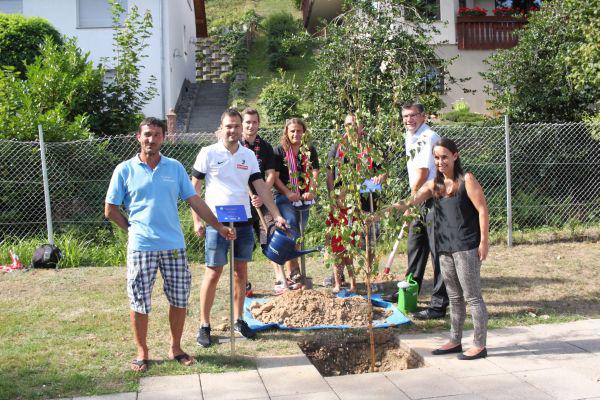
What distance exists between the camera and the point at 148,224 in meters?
4.80

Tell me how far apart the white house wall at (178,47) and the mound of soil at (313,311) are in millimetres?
15474

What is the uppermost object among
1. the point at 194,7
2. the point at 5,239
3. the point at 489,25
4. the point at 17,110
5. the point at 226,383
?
the point at 194,7

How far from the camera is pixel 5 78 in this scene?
35.6ft

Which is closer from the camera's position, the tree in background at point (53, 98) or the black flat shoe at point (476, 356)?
the black flat shoe at point (476, 356)

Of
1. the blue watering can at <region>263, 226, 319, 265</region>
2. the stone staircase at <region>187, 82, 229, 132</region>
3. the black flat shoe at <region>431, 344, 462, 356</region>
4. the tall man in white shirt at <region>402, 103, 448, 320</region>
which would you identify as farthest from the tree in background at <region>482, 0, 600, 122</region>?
the stone staircase at <region>187, 82, 229, 132</region>

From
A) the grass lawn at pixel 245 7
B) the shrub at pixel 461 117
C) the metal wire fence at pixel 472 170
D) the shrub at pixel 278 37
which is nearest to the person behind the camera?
the metal wire fence at pixel 472 170

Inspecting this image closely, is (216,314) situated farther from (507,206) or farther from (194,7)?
(194,7)

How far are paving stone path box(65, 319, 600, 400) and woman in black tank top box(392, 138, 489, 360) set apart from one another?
8.5 inches

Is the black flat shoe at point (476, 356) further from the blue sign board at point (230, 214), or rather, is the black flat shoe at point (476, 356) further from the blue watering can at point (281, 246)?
the blue sign board at point (230, 214)

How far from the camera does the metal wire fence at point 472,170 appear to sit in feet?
30.7

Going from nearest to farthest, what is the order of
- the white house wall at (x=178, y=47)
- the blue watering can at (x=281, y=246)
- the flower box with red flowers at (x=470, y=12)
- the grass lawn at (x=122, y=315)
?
the grass lawn at (x=122, y=315) → the blue watering can at (x=281, y=246) → the flower box with red flowers at (x=470, y=12) → the white house wall at (x=178, y=47)

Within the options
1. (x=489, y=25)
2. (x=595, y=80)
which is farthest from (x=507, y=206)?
(x=489, y=25)

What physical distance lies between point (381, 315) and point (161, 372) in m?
2.29

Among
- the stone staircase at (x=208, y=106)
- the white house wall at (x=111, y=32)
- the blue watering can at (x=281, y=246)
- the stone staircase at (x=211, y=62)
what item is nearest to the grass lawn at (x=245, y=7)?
the stone staircase at (x=211, y=62)
